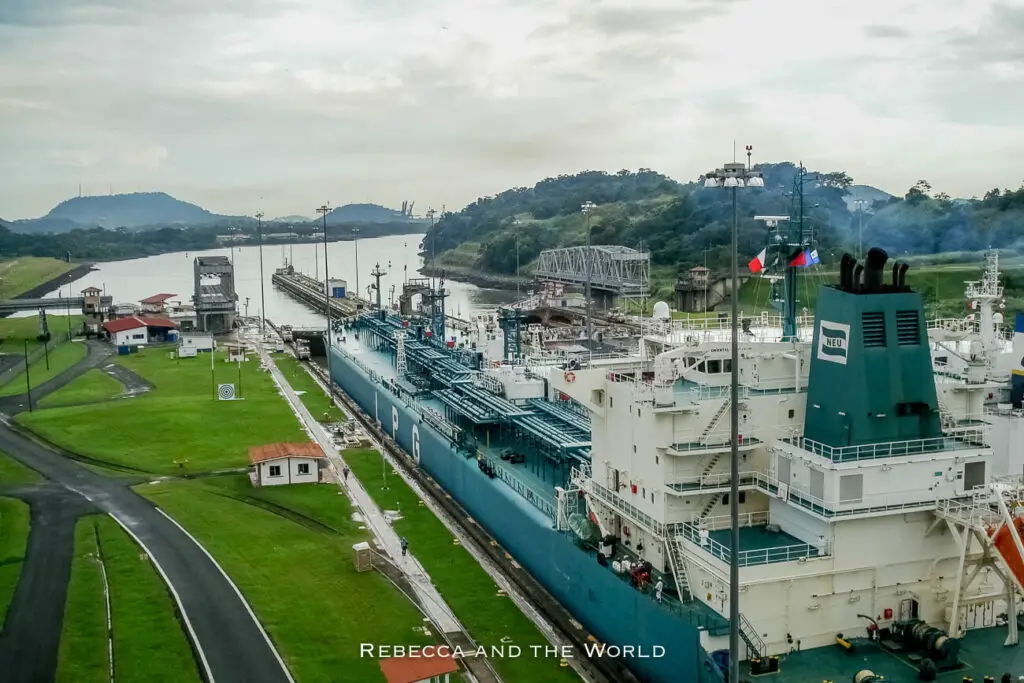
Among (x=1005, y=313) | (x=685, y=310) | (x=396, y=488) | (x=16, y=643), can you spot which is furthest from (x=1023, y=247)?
(x=16, y=643)

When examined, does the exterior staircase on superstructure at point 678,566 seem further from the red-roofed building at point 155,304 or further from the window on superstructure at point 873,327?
the red-roofed building at point 155,304

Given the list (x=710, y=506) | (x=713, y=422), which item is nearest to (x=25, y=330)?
(x=710, y=506)

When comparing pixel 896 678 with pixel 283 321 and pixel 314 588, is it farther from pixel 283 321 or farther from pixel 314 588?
pixel 283 321

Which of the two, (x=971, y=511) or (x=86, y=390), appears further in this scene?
(x=86, y=390)

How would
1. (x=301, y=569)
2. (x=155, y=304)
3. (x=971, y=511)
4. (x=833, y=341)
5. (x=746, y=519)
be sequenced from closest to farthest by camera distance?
(x=971, y=511), (x=833, y=341), (x=746, y=519), (x=301, y=569), (x=155, y=304)

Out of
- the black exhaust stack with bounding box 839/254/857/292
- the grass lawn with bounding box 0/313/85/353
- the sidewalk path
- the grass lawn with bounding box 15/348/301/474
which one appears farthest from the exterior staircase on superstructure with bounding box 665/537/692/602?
the grass lawn with bounding box 0/313/85/353

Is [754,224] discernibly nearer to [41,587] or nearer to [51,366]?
[51,366]
